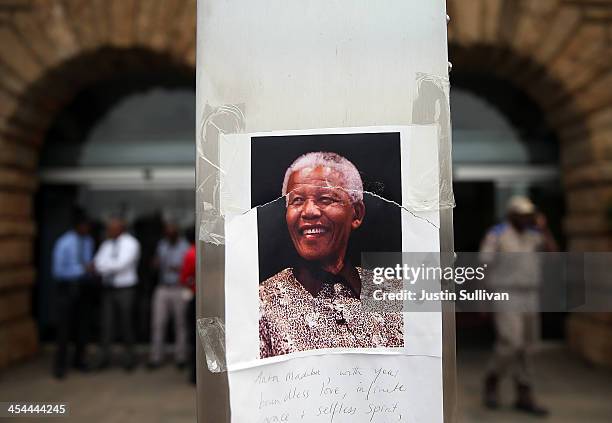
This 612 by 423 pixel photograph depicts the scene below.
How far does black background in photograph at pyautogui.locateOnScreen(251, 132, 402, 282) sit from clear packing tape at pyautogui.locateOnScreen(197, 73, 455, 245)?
0.14 ft

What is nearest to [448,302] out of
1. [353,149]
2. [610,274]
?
[353,149]

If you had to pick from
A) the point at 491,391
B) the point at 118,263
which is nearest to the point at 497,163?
the point at 491,391

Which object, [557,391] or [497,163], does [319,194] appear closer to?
[557,391]

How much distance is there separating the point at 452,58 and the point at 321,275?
18.3 ft

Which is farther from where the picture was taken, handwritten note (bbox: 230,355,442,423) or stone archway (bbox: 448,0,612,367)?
stone archway (bbox: 448,0,612,367)

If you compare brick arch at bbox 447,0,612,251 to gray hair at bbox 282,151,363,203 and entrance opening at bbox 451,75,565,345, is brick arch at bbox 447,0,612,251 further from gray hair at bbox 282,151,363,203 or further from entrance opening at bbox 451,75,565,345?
gray hair at bbox 282,151,363,203

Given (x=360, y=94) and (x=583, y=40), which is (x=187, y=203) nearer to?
(x=583, y=40)

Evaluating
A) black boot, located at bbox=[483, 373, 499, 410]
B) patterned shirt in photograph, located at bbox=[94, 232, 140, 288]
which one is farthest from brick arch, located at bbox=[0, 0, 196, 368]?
black boot, located at bbox=[483, 373, 499, 410]

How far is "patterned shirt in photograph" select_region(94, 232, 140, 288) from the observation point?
6098 millimetres

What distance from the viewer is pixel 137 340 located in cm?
763

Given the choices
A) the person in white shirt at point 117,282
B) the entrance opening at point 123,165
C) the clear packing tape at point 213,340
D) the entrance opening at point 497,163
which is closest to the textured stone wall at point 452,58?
the entrance opening at point 497,163

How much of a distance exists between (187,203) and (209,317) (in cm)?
624

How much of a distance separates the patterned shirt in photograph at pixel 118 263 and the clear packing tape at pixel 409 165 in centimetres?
484

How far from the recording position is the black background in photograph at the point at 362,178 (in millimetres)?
1628
